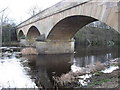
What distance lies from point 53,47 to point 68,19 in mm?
5945

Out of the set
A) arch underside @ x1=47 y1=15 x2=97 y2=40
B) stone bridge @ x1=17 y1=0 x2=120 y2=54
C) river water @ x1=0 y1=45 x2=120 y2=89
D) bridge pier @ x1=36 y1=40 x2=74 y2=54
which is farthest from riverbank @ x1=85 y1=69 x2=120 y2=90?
bridge pier @ x1=36 y1=40 x2=74 y2=54

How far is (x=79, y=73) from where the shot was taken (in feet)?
37.8

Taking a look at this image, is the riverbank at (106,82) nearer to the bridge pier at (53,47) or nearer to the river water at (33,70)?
the river water at (33,70)

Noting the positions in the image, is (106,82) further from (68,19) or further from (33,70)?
(68,19)

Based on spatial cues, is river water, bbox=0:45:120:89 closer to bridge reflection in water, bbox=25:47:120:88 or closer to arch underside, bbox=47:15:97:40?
bridge reflection in water, bbox=25:47:120:88

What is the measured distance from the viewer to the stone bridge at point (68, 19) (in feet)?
31.9

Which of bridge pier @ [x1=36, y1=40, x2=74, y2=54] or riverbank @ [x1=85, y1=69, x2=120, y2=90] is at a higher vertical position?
bridge pier @ [x1=36, y1=40, x2=74, y2=54]

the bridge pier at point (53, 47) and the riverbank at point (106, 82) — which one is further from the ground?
the bridge pier at point (53, 47)

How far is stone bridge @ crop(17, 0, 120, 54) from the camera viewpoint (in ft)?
31.9

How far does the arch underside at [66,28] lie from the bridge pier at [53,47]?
1.99 feet

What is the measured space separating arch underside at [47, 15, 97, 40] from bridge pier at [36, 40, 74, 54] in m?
0.61

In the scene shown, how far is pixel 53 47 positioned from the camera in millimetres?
22578

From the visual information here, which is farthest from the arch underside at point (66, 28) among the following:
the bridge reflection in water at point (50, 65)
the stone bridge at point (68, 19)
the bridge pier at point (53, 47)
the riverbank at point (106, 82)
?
the riverbank at point (106, 82)

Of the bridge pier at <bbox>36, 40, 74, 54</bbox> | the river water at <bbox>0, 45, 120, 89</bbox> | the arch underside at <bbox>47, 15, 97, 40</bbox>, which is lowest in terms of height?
the river water at <bbox>0, 45, 120, 89</bbox>
